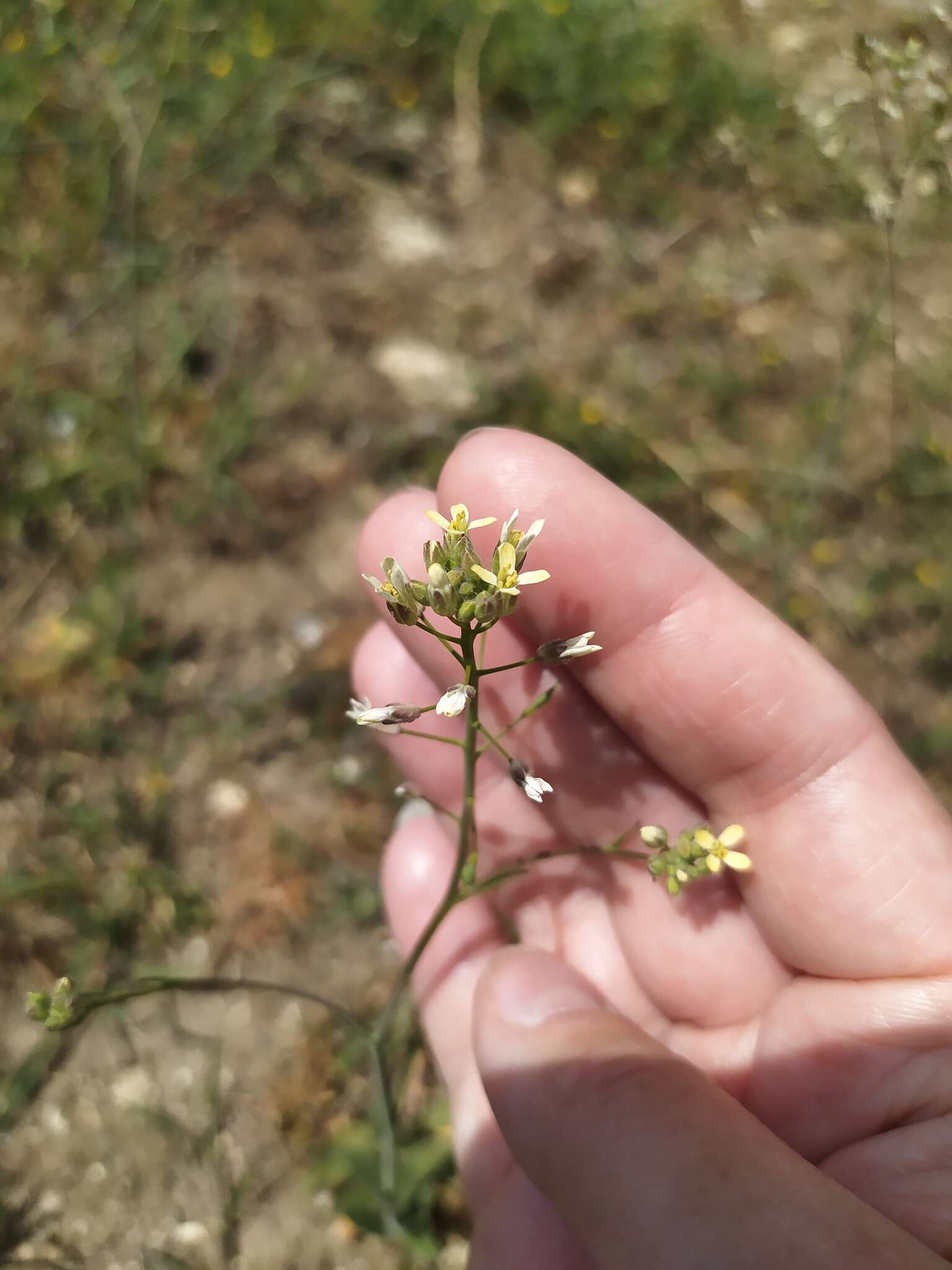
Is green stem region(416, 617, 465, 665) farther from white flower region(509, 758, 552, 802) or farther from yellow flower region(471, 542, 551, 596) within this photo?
white flower region(509, 758, 552, 802)

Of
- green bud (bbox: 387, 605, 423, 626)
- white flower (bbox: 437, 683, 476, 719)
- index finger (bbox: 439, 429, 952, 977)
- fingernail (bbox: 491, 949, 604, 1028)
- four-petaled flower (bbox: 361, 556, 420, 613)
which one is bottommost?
fingernail (bbox: 491, 949, 604, 1028)

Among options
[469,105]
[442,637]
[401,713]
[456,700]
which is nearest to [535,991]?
[401,713]

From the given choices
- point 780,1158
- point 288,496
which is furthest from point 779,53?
point 780,1158

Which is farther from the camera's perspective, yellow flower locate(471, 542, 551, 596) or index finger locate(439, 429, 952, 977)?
index finger locate(439, 429, 952, 977)

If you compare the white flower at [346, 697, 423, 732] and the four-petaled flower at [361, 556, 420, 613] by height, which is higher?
the four-petaled flower at [361, 556, 420, 613]

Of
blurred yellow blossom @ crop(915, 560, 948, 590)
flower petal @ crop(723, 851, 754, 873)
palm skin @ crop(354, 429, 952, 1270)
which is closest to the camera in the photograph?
palm skin @ crop(354, 429, 952, 1270)

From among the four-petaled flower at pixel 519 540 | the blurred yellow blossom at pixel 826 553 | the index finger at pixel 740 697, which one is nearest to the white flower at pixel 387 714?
the four-petaled flower at pixel 519 540

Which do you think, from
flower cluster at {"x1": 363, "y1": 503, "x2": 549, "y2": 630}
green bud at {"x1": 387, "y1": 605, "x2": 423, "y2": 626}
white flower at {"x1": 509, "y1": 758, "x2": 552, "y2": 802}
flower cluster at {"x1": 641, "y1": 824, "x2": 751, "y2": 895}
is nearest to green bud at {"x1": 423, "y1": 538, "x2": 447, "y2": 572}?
flower cluster at {"x1": 363, "y1": 503, "x2": 549, "y2": 630}

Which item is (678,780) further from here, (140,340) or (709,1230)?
(140,340)

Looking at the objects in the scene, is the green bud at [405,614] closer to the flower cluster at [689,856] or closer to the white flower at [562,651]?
the white flower at [562,651]
